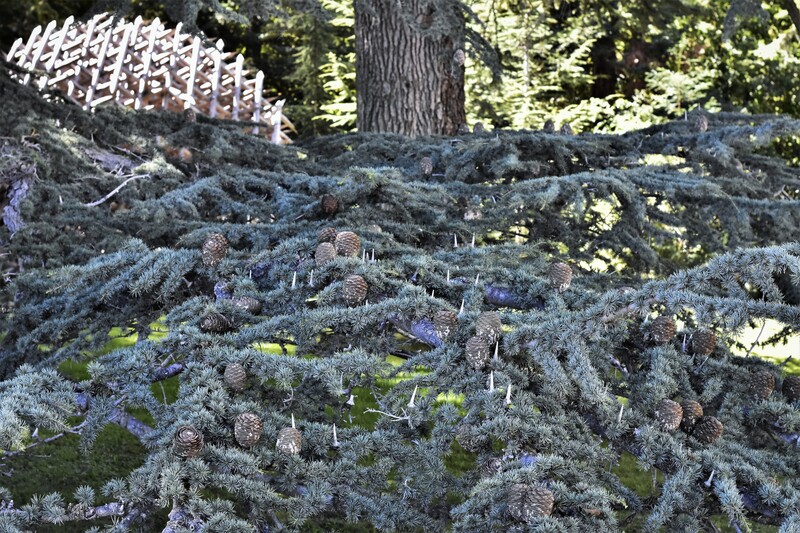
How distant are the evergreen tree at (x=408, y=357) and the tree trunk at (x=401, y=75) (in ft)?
8.08

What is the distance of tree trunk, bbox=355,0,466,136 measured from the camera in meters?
5.72

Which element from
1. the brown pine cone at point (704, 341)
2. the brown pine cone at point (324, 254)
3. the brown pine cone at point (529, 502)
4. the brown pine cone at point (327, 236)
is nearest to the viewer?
the brown pine cone at point (529, 502)

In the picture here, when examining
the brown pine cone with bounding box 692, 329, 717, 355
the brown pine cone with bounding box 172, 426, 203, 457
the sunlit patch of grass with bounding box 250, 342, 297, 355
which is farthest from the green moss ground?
the brown pine cone with bounding box 172, 426, 203, 457

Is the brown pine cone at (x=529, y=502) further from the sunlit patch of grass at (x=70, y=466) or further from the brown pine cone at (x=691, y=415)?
the sunlit patch of grass at (x=70, y=466)

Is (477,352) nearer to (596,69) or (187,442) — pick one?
(187,442)

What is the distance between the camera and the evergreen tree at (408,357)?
174 centimetres

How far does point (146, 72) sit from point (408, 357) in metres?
6.80

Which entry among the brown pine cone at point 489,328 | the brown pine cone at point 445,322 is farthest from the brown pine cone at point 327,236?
the brown pine cone at point 489,328

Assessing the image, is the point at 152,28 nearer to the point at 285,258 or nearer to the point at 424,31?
the point at 424,31

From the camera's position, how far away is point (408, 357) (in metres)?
2.55

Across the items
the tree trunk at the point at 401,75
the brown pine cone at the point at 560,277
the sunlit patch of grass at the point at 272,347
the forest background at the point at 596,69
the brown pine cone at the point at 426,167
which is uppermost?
the forest background at the point at 596,69

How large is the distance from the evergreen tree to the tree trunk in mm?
2462

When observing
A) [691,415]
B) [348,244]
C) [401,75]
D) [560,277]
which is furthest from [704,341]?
[401,75]

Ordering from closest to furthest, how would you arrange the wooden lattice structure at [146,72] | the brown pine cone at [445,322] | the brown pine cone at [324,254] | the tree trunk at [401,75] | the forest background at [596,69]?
the brown pine cone at [445,322], the brown pine cone at [324,254], the tree trunk at [401,75], the wooden lattice structure at [146,72], the forest background at [596,69]
